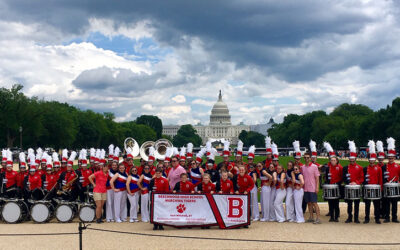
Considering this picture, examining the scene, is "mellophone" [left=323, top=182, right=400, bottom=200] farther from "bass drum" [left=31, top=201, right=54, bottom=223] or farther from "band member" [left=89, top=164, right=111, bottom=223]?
"bass drum" [left=31, top=201, right=54, bottom=223]

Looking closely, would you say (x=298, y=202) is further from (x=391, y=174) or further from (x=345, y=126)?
(x=345, y=126)

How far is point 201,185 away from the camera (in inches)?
574

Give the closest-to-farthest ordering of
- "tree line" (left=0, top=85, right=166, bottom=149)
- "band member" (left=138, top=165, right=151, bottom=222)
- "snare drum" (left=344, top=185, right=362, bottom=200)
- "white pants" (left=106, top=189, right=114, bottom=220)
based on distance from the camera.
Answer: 1. "snare drum" (left=344, top=185, right=362, bottom=200)
2. "band member" (left=138, top=165, right=151, bottom=222)
3. "white pants" (left=106, top=189, right=114, bottom=220)
4. "tree line" (left=0, top=85, right=166, bottom=149)

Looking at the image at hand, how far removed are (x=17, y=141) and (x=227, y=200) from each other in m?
60.1

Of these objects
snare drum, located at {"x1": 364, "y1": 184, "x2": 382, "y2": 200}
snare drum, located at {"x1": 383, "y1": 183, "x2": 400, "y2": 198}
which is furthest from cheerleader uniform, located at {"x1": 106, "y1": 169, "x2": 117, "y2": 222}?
snare drum, located at {"x1": 383, "y1": 183, "x2": 400, "y2": 198}

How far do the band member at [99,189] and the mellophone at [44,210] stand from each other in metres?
0.18

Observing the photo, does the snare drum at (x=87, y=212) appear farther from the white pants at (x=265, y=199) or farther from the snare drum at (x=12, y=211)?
the white pants at (x=265, y=199)

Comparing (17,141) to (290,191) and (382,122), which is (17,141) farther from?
(290,191)

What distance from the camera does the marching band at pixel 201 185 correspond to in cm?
1473

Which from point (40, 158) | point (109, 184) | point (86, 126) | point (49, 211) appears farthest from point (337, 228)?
point (86, 126)

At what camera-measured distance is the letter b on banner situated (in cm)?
1401

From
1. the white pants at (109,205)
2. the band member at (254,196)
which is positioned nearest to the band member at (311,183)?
the band member at (254,196)

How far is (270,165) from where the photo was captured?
15.5m

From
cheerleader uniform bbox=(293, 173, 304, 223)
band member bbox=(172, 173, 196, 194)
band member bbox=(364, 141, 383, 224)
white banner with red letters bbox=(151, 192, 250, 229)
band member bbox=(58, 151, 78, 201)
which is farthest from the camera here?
band member bbox=(58, 151, 78, 201)
